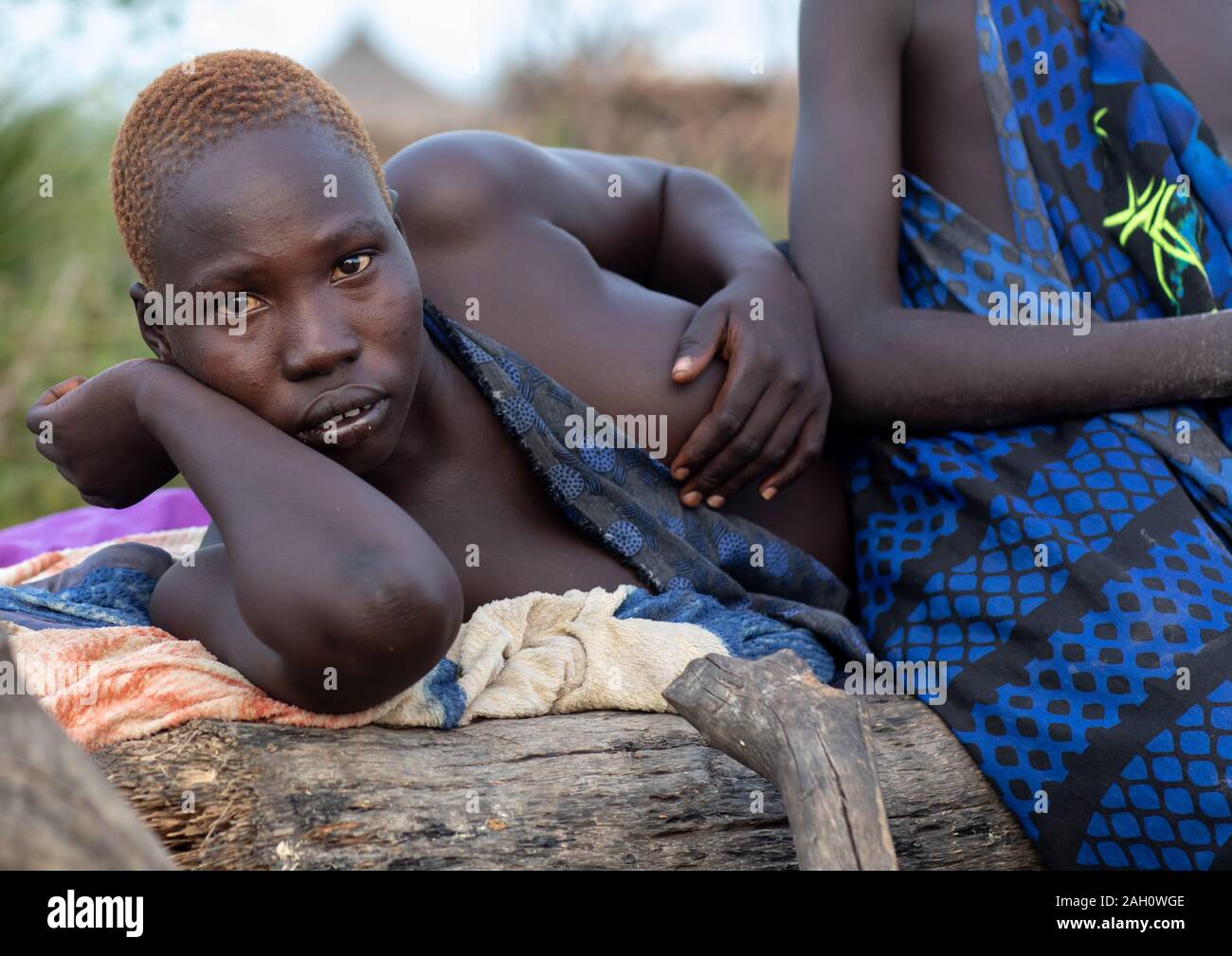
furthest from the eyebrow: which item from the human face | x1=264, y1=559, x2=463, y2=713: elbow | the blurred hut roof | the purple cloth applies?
the blurred hut roof

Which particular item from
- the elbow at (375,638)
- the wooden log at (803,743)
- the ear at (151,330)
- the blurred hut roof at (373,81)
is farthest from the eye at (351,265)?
the blurred hut roof at (373,81)

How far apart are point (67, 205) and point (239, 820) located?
166 inches

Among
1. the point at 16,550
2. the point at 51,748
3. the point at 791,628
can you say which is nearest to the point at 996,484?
the point at 791,628

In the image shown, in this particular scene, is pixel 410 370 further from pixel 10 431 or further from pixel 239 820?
pixel 10 431

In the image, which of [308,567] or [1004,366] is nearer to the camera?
[308,567]

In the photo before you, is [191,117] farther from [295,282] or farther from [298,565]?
[298,565]

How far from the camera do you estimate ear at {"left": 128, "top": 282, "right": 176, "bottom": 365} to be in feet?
5.42

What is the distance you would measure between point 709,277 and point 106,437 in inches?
41.9

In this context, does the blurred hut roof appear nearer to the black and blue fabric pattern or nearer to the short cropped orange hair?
the black and blue fabric pattern

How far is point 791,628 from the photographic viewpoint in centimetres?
191

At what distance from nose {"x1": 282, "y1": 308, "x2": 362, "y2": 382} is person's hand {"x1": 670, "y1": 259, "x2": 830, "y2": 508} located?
0.58m

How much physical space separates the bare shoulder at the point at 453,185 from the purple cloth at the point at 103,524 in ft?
3.61

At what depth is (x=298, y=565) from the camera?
137cm

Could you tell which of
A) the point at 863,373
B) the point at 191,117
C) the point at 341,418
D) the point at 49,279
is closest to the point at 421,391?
the point at 341,418
